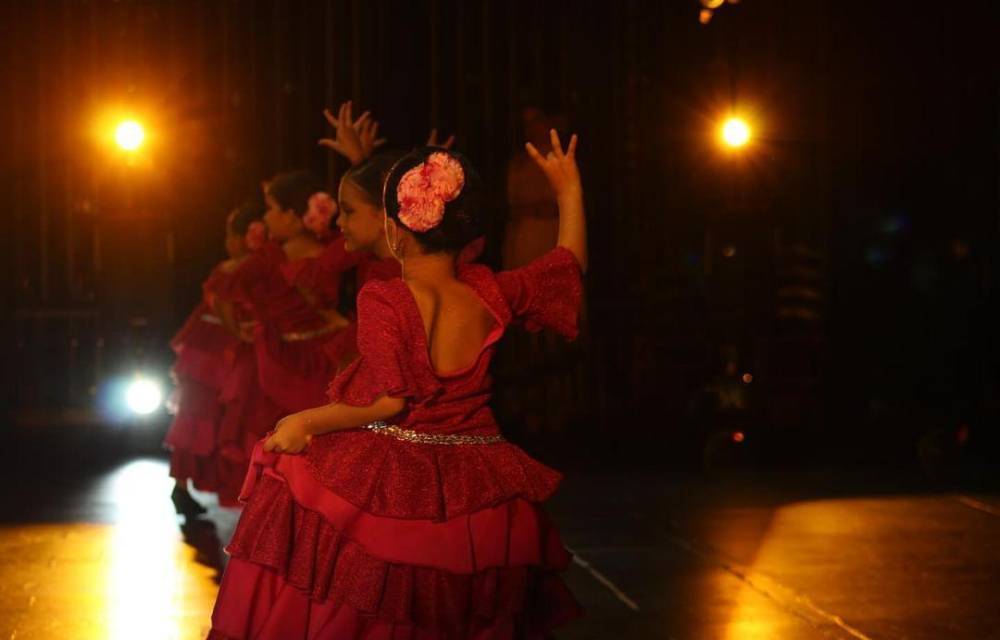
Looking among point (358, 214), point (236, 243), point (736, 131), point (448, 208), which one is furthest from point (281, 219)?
point (736, 131)

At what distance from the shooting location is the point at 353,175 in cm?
524

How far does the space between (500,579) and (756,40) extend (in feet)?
27.8

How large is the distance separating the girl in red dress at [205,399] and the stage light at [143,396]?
383 centimetres

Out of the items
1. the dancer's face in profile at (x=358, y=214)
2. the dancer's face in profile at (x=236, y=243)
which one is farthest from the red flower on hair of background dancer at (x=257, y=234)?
the dancer's face in profile at (x=358, y=214)

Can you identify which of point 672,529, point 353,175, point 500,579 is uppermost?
point 353,175

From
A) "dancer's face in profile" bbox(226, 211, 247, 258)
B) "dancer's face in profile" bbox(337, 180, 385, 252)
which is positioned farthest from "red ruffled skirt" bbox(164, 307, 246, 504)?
"dancer's face in profile" bbox(337, 180, 385, 252)

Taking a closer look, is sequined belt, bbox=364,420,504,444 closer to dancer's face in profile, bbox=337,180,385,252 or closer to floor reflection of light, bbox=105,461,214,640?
dancer's face in profile, bbox=337,180,385,252

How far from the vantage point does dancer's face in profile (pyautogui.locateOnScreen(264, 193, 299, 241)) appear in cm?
784

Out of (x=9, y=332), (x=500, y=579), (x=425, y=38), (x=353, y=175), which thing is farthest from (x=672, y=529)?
(x=9, y=332)

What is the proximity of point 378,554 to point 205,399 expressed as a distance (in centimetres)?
518

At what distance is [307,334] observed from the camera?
7.89 meters

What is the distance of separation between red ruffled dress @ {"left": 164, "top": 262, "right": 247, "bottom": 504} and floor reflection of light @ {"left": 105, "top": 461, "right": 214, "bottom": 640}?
0.30 meters

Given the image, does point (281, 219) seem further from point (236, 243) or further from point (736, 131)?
point (736, 131)

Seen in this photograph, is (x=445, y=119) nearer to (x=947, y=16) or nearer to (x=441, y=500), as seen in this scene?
(x=947, y=16)
